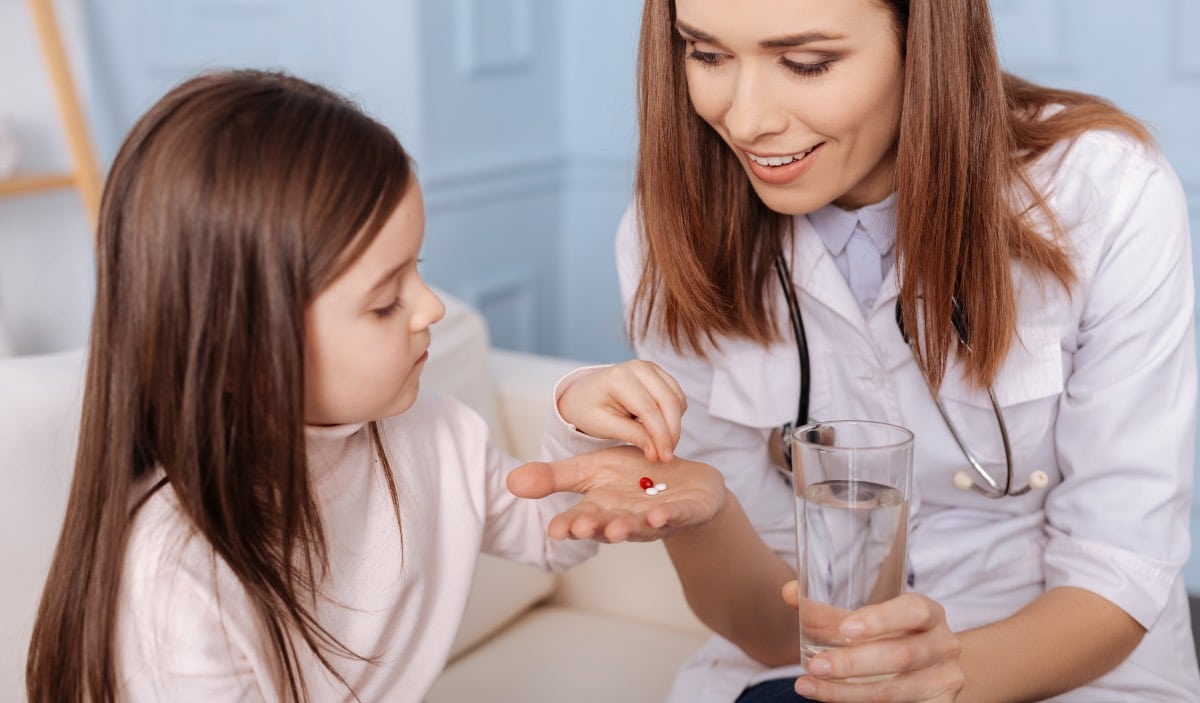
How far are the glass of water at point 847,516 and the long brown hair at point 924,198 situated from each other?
1.30 feet

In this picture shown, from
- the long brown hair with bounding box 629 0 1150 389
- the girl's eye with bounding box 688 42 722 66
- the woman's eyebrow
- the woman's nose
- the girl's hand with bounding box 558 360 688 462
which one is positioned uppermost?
the woman's eyebrow

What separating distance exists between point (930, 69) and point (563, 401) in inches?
19.3

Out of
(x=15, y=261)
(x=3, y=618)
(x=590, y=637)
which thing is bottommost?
(x=590, y=637)

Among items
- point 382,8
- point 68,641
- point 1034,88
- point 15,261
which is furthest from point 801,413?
point 15,261

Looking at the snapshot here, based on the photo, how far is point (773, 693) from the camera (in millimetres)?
1486

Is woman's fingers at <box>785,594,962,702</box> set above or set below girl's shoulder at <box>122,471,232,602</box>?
below

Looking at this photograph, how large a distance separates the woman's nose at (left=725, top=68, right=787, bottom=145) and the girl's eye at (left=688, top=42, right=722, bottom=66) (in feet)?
0.16

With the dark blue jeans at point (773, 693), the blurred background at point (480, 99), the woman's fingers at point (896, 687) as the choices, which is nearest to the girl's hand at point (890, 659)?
the woman's fingers at point (896, 687)

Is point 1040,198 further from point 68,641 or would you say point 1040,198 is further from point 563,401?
point 68,641

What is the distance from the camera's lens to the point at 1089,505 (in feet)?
4.76

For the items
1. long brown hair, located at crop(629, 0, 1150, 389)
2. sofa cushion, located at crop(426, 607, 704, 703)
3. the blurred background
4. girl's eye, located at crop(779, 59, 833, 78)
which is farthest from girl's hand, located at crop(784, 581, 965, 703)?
the blurred background

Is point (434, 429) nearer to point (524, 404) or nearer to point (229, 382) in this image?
point (229, 382)

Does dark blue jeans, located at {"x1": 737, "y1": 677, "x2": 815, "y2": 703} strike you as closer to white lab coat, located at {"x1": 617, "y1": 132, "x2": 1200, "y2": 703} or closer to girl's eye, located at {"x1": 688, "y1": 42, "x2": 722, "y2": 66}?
white lab coat, located at {"x1": 617, "y1": 132, "x2": 1200, "y2": 703}

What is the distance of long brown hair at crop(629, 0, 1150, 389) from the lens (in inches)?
53.8
